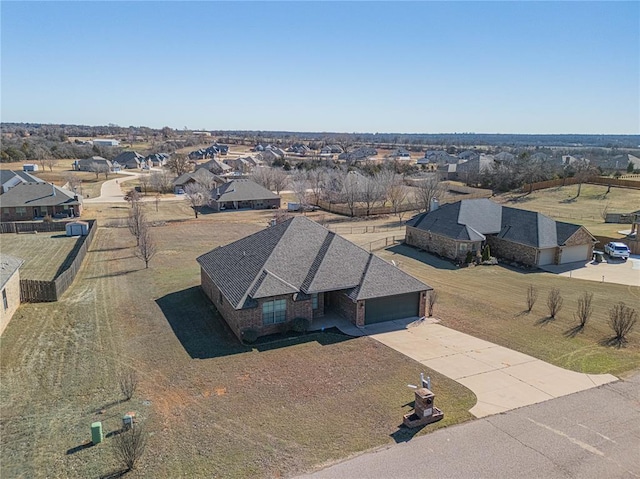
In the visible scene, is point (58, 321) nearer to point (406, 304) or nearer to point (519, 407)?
point (406, 304)

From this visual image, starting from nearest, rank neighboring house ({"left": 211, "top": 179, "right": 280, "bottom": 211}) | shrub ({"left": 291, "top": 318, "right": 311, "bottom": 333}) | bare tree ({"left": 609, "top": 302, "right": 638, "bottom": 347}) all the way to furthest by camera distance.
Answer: bare tree ({"left": 609, "top": 302, "right": 638, "bottom": 347}), shrub ({"left": 291, "top": 318, "right": 311, "bottom": 333}), neighboring house ({"left": 211, "top": 179, "right": 280, "bottom": 211})

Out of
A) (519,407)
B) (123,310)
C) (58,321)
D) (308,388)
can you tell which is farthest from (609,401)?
(58,321)

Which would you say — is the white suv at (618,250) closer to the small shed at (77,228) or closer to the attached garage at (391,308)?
the attached garage at (391,308)

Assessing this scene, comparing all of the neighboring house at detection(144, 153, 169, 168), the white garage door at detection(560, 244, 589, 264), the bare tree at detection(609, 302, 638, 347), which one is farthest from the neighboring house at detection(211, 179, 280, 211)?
the neighboring house at detection(144, 153, 169, 168)

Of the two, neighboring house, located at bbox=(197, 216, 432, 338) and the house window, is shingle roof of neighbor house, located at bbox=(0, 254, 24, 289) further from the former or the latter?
the house window

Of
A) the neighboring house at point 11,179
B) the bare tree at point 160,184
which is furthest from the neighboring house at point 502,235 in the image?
the neighboring house at point 11,179
